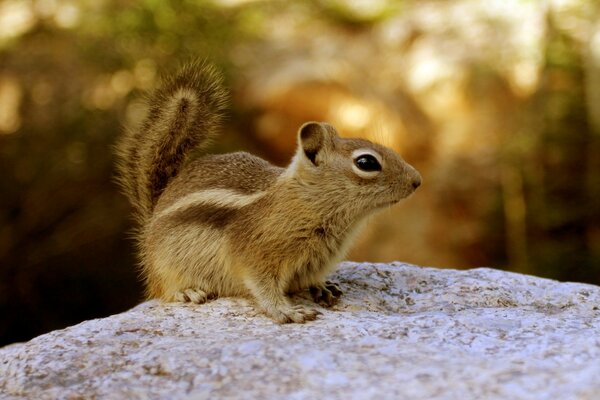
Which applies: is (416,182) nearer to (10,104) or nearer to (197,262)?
(197,262)

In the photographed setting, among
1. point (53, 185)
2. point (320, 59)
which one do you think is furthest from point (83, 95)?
point (320, 59)

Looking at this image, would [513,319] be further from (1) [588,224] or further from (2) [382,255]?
→ (2) [382,255]

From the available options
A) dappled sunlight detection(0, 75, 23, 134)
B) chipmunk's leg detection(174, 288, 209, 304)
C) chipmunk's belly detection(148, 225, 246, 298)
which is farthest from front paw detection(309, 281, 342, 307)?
dappled sunlight detection(0, 75, 23, 134)

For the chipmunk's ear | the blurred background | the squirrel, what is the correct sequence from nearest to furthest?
1. the squirrel
2. the chipmunk's ear
3. the blurred background

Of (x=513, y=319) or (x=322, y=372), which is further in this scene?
(x=513, y=319)

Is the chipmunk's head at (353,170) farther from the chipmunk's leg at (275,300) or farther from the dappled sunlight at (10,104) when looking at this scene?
the dappled sunlight at (10,104)

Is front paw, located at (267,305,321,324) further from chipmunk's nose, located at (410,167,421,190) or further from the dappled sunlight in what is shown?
the dappled sunlight

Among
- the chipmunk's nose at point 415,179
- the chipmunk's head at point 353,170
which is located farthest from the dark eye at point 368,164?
the chipmunk's nose at point 415,179
